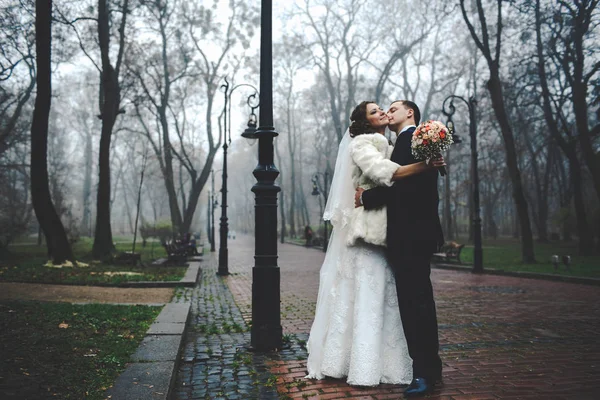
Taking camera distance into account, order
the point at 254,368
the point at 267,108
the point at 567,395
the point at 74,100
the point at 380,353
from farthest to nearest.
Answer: the point at 74,100, the point at 267,108, the point at 254,368, the point at 380,353, the point at 567,395

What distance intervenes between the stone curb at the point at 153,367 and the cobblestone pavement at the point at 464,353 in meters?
0.19

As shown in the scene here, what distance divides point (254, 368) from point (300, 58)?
3309 cm

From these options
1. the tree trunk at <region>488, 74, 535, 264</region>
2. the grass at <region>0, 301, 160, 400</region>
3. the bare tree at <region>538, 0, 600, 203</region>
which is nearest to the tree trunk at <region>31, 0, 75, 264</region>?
the grass at <region>0, 301, 160, 400</region>

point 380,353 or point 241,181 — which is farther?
point 241,181

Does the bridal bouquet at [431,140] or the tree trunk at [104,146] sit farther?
the tree trunk at [104,146]

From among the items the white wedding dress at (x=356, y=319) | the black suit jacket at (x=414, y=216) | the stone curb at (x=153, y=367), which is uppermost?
the black suit jacket at (x=414, y=216)

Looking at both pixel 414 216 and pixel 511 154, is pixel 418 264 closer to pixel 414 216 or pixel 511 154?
pixel 414 216

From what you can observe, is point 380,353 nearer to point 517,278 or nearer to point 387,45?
point 517,278

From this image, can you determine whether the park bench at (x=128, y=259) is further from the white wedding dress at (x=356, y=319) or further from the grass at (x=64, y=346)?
the white wedding dress at (x=356, y=319)

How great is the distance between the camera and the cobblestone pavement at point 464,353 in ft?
11.9

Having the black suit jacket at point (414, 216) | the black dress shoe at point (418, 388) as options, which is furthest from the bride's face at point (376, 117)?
the black dress shoe at point (418, 388)

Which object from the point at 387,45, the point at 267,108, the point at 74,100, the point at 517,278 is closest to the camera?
the point at 267,108

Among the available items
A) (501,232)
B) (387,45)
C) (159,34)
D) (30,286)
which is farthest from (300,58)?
(501,232)

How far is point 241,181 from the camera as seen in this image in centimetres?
7825
